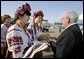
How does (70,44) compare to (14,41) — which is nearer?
(14,41)

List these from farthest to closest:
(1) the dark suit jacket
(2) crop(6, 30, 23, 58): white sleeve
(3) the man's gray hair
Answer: (3) the man's gray hair, (1) the dark suit jacket, (2) crop(6, 30, 23, 58): white sleeve

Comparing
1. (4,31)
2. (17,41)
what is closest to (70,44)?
(17,41)

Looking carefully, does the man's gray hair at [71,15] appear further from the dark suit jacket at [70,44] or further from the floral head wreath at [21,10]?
the floral head wreath at [21,10]

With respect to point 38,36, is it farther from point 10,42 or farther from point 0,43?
point 10,42

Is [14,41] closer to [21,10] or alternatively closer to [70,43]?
[21,10]

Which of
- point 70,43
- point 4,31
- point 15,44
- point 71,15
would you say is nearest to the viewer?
point 15,44

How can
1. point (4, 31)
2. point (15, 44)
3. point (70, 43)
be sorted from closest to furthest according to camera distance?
point (15, 44), point (70, 43), point (4, 31)

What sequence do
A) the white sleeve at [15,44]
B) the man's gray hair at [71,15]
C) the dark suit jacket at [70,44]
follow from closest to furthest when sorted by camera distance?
the white sleeve at [15,44] → the dark suit jacket at [70,44] → the man's gray hair at [71,15]

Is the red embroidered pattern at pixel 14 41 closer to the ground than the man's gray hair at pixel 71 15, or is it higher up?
closer to the ground

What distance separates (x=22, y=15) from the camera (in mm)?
2012

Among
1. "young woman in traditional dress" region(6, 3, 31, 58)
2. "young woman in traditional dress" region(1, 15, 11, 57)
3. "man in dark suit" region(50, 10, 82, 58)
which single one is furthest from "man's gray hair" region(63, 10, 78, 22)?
"young woman in traditional dress" region(1, 15, 11, 57)

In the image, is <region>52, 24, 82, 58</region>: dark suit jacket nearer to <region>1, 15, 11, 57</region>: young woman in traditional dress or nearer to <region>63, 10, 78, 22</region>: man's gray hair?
<region>63, 10, 78, 22</region>: man's gray hair

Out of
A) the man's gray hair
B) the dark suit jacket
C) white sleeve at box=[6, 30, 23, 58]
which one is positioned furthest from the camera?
the man's gray hair

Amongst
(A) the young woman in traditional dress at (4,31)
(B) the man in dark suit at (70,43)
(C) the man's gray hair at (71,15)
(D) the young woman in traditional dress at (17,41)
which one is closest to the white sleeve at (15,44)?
(D) the young woman in traditional dress at (17,41)
